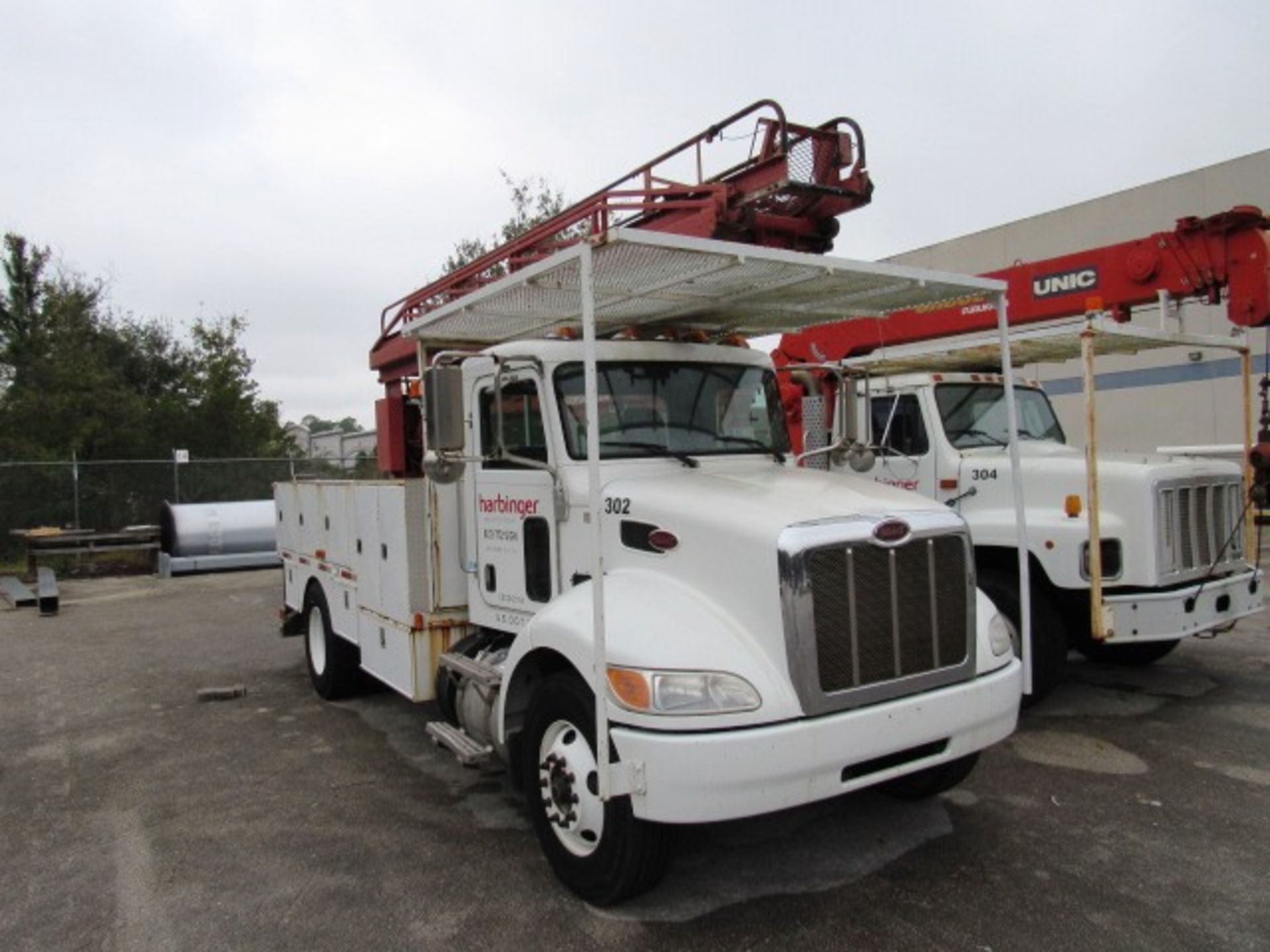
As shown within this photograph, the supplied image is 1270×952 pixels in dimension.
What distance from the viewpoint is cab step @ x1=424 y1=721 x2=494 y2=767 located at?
421cm

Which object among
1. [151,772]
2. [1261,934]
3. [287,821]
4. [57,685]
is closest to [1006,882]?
[1261,934]

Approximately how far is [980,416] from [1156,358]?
39.9ft

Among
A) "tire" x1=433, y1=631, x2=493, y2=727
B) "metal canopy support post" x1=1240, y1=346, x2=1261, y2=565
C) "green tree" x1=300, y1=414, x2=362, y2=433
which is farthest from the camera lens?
"green tree" x1=300, y1=414, x2=362, y2=433

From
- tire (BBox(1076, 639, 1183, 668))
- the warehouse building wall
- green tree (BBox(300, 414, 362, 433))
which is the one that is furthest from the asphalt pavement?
green tree (BBox(300, 414, 362, 433))

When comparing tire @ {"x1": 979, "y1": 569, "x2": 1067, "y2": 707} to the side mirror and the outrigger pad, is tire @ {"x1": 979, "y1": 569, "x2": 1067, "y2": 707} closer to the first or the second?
the side mirror

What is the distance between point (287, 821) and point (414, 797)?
0.65 meters

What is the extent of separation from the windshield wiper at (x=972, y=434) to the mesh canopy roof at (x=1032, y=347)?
0.56 metres

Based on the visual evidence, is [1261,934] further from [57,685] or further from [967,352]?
[57,685]

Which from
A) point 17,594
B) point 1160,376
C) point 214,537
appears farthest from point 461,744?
point 1160,376

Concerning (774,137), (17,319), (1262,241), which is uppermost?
(17,319)

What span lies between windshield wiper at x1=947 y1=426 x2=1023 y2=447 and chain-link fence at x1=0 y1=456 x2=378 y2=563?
12.0m

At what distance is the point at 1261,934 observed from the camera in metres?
3.22

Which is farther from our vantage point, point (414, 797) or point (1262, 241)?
point (1262, 241)

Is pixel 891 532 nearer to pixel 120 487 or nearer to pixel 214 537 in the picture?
pixel 214 537
